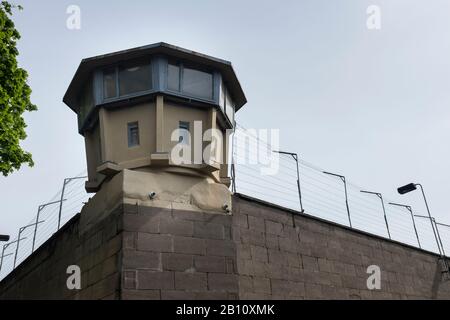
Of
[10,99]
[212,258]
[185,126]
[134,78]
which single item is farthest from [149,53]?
[10,99]

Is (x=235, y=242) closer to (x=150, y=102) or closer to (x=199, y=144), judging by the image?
(x=199, y=144)

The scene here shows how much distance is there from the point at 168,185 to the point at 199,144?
959mm

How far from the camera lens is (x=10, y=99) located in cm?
1009

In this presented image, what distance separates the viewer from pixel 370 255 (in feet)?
33.6

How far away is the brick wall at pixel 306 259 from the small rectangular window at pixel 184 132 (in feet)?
4.61

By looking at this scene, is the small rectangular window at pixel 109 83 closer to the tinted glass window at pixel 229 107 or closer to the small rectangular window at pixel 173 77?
the small rectangular window at pixel 173 77

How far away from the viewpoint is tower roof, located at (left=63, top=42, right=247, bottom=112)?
7312 millimetres

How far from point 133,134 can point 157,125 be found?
55 cm

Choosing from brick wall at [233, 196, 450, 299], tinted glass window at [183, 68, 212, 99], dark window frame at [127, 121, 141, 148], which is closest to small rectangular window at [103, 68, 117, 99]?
dark window frame at [127, 121, 141, 148]

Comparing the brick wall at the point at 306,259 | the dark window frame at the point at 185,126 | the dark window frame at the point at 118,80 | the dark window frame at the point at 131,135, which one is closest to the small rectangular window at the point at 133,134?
the dark window frame at the point at 131,135

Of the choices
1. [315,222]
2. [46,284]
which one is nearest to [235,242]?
[315,222]

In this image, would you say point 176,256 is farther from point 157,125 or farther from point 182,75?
point 182,75

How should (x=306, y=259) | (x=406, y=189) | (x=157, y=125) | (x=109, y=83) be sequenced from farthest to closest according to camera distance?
1. (x=406, y=189)
2. (x=306, y=259)
3. (x=109, y=83)
4. (x=157, y=125)
